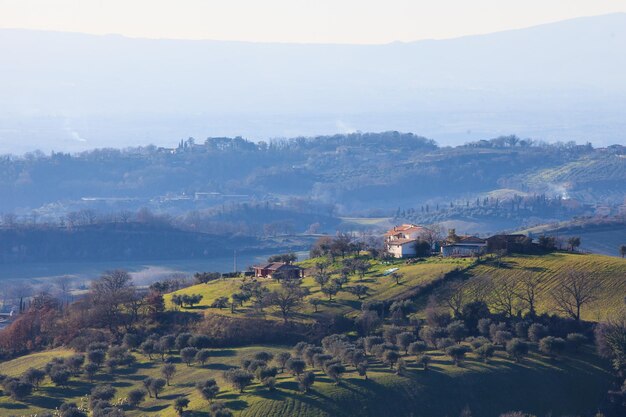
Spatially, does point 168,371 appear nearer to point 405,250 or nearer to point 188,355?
point 188,355

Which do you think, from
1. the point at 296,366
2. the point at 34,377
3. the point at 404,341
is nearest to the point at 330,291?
the point at 404,341

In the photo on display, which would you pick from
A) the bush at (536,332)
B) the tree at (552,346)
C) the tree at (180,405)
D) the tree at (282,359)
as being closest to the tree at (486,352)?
the tree at (552,346)

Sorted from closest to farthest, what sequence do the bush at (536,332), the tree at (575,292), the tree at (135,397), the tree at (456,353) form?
the tree at (135,397)
the tree at (456,353)
the bush at (536,332)
the tree at (575,292)

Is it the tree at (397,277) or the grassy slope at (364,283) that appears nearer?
the grassy slope at (364,283)

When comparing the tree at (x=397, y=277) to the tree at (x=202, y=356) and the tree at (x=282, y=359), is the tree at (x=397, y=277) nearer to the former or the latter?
the tree at (x=282, y=359)

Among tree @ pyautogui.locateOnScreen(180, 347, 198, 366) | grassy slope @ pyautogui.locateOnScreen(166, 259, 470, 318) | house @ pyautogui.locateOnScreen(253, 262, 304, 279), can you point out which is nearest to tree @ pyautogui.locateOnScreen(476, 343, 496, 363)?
grassy slope @ pyautogui.locateOnScreen(166, 259, 470, 318)

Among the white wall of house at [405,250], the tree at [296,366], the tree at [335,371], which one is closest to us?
the tree at [335,371]
